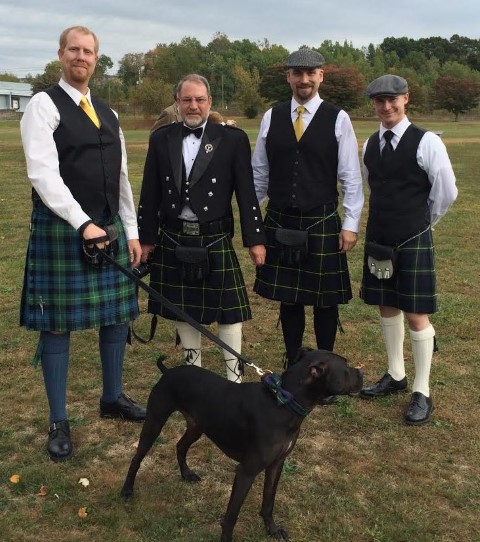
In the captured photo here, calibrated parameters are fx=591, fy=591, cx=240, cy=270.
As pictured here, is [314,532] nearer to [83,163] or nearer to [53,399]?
[53,399]

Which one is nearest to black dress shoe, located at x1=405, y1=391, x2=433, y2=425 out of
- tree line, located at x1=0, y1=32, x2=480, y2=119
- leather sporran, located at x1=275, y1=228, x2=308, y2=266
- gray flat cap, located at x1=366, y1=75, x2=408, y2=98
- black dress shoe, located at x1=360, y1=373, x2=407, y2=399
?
black dress shoe, located at x1=360, y1=373, x2=407, y2=399

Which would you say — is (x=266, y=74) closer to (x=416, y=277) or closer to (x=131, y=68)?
(x=131, y=68)

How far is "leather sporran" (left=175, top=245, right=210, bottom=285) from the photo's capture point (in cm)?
369

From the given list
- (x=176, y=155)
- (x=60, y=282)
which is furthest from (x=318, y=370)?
(x=176, y=155)

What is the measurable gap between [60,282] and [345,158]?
6.52 ft

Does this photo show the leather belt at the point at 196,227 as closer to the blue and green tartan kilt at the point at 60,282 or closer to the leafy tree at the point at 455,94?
the blue and green tartan kilt at the point at 60,282

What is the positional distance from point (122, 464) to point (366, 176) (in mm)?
2511

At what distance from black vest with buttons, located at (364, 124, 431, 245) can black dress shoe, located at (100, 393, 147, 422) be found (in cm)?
199

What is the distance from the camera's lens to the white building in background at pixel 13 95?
107 metres

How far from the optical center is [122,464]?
3.48m

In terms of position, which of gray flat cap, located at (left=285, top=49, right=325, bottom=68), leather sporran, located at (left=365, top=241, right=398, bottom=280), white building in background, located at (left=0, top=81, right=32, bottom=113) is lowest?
leather sporran, located at (left=365, top=241, right=398, bottom=280)

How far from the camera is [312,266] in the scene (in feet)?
13.5

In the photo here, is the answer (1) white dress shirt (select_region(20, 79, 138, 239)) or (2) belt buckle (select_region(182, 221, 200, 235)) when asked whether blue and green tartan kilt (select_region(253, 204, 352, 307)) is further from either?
(1) white dress shirt (select_region(20, 79, 138, 239))

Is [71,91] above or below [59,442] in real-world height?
above
